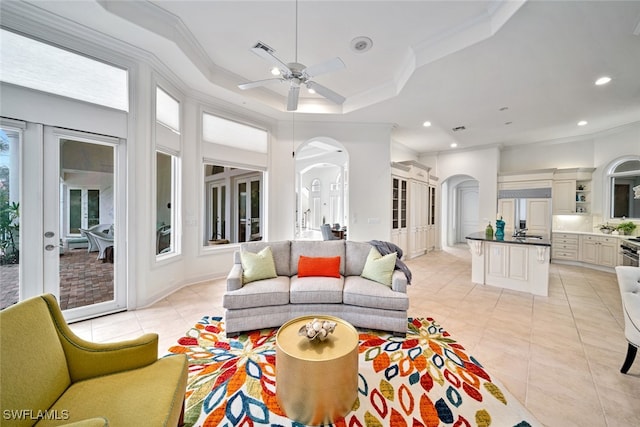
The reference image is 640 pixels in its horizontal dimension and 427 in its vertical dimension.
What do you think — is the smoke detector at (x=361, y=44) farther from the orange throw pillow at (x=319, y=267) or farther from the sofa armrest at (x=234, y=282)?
the sofa armrest at (x=234, y=282)

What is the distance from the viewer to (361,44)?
10.5 feet

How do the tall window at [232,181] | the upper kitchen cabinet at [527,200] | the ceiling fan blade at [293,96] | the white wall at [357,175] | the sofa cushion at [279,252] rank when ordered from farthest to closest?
the upper kitchen cabinet at [527,200] < the white wall at [357,175] < the tall window at [232,181] < the sofa cushion at [279,252] < the ceiling fan blade at [293,96]

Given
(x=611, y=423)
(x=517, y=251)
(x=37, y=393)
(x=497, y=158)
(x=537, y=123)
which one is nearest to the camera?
(x=37, y=393)

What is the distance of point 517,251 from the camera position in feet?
13.8

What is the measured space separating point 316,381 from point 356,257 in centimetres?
193

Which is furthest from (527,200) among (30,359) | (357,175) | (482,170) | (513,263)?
(30,359)

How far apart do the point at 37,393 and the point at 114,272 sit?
2.51 m

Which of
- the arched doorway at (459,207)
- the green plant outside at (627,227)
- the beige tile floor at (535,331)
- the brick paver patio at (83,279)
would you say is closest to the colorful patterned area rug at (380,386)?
the beige tile floor at (535,331)

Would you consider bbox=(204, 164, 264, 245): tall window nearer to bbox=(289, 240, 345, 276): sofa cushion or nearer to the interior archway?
bbox=(289, 240, 345, 276): sofa cushion

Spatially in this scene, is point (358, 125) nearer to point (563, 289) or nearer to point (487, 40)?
point (487, 40)

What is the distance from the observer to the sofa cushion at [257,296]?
2566 mm

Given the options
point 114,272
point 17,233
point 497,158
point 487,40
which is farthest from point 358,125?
point 17,233

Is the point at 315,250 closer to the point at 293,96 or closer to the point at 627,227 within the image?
the point at 293,96

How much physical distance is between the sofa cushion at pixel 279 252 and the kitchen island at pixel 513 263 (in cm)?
340
